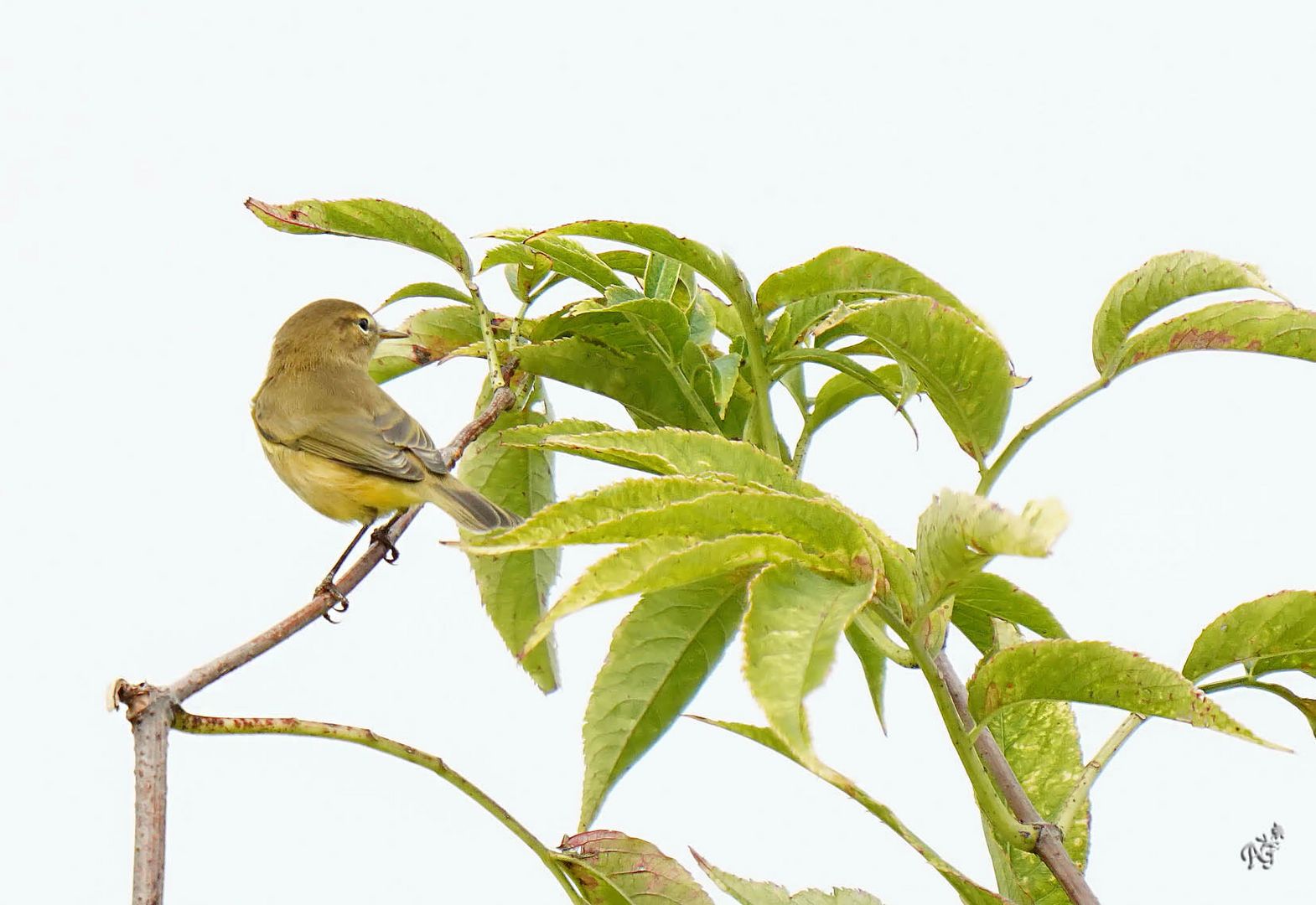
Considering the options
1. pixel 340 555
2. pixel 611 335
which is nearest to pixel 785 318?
pixel 611 335

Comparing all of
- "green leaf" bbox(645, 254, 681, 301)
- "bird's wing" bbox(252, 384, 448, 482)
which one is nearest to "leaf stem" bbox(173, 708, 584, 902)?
"green leaf" bbox(645, 254, 681, 301)

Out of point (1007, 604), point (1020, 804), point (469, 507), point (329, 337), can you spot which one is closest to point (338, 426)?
point (329, 337)

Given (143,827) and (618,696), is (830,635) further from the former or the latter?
(143,827)

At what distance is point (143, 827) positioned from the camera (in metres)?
1.03

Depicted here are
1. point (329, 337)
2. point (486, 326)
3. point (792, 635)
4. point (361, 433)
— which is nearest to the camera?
point (792, 635)

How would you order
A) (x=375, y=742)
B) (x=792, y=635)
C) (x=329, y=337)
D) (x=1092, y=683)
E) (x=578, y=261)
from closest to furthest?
(x=792, y=635), (x=1092, y=683), (x=375, y=742), (x=578, y=261), (x=329, y=337)

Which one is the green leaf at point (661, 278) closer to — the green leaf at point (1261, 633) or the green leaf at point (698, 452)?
the green leaf at point (698, 452)

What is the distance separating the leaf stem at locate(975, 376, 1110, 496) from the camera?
1.25 meters

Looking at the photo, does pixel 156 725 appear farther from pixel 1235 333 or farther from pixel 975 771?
pixel 1235 333

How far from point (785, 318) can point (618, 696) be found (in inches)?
16.3

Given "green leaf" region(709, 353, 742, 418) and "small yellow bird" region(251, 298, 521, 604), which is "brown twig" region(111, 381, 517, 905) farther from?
"small yellow bird" region(251, 298, 521, 604)

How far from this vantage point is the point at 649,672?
3.89ft

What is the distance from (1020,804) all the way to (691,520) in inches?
18.3

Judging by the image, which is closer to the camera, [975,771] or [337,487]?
[975,771]
